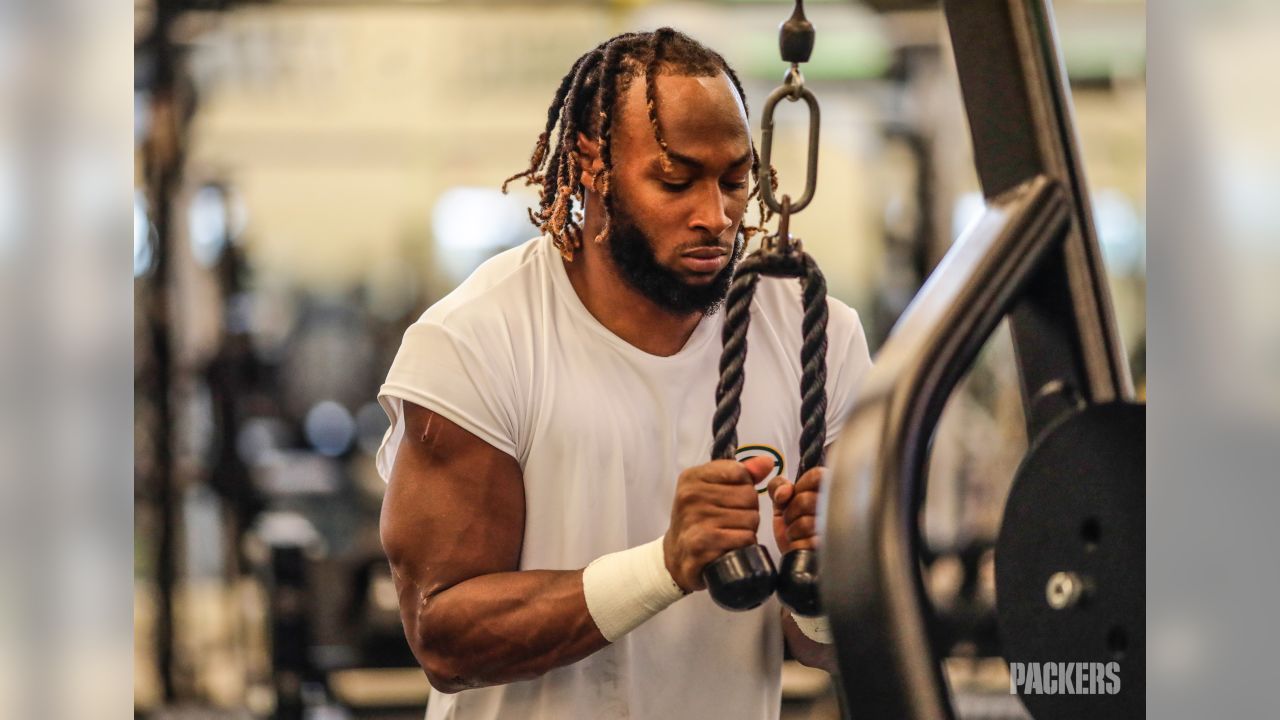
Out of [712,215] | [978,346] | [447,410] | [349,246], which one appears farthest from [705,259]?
[349,246]

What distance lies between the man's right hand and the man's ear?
0.40 meters

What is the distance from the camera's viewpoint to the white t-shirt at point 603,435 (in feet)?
3.90

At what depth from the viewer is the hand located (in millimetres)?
886

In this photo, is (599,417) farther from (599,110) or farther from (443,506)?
(599,110)

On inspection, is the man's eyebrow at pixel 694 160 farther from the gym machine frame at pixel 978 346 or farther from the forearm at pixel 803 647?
the gym machine frame at pixel 978 346

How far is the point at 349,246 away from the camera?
111 inches

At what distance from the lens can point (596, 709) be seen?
1.22m

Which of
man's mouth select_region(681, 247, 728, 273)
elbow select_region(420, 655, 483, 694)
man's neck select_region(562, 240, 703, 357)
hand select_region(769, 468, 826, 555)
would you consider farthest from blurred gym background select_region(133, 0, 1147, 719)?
hand select_region(769, 468, 826, 555)

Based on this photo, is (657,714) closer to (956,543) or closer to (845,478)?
(845,478)

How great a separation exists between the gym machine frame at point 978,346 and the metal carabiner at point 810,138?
0.57ft

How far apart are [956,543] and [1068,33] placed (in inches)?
44.1

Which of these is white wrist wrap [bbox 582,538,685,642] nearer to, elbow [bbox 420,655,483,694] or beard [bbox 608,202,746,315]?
elbow [bbox 420,655,483,694]

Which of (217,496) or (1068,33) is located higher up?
(1068,33)
